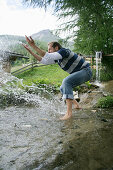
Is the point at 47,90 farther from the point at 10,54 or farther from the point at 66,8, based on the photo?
the point at 66,8

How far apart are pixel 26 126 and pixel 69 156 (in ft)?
4.27

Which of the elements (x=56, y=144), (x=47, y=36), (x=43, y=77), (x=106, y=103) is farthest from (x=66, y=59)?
(x=47, y=36)

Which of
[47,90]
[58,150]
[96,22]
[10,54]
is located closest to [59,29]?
[10,54]

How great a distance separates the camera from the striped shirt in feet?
9.43

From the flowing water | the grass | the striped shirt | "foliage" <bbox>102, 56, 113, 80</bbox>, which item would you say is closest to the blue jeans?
the striped shirt


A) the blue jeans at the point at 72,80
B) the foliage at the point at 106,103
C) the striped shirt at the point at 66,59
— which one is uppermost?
the striped shirt at the point at 66,59

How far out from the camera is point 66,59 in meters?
3.18

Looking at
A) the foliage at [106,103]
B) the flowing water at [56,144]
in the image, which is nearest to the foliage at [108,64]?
the foliage at [106,103]

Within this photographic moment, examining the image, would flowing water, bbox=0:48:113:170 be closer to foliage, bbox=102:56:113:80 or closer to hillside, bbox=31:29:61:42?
foliage, bbox=102:56:113:80

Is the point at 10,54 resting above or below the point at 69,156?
above

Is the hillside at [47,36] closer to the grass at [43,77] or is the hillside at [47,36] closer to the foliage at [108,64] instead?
the grass at [43,77]

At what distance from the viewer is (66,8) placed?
334 cm

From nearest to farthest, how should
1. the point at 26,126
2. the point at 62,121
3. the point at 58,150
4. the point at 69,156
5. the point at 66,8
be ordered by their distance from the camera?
the point at 69,156, the point at 58,150, the point at 26,126, the point at 62,121, the point at 66,8

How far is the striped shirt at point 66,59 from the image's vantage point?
2.88m
